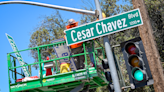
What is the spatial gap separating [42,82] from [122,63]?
14854 millimetres

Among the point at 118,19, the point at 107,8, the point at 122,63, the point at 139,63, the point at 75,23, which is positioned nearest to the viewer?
the point at 139,63

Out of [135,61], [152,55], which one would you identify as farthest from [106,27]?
[152,55]

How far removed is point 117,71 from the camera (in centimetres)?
649

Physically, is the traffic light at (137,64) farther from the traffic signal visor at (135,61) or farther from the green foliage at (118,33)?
the green foliage at (118,33)

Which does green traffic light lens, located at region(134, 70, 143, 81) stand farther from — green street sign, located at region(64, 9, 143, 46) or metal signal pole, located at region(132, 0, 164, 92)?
green street sign, located at region(64, 9, 143, 46)

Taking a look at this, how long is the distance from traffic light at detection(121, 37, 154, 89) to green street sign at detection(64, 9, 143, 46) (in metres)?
0.71

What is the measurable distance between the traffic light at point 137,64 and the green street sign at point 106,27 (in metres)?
0.71

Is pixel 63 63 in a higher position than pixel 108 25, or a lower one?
lower

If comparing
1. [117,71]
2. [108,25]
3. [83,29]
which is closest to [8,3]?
[83,29]

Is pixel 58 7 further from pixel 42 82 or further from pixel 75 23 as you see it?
pixel 42 82

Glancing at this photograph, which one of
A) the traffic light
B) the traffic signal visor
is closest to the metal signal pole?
the traffic light

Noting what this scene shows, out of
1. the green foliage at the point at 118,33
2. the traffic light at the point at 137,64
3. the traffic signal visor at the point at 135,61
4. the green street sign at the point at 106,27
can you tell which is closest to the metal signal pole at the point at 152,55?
the green street sign at the point at 106,27

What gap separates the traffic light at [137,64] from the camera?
5.38 meters

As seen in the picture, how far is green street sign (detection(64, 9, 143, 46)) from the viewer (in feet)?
20.6
